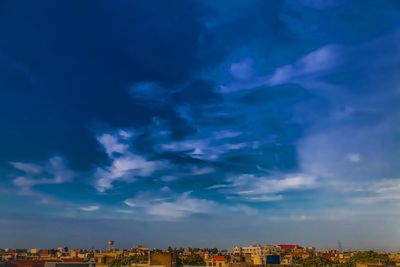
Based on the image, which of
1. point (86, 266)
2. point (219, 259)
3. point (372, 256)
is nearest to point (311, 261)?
point (372, 256)

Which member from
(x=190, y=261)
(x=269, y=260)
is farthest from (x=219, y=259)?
(x=269, y=260)

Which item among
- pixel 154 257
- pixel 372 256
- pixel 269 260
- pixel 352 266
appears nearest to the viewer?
pixel 154 257

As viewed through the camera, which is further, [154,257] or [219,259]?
[219,259]

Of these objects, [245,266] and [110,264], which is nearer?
[245,266]

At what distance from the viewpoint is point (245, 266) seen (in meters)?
94.8

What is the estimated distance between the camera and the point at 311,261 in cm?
15612

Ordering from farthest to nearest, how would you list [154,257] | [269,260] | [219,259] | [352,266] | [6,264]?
1. [219,259]
2. [352,266]
3. [6,264]
4. [269,260]
5. [154,257]

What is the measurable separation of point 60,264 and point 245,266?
43.4 meters

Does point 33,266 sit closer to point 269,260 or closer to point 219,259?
point 269,260

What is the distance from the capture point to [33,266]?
13838 cm

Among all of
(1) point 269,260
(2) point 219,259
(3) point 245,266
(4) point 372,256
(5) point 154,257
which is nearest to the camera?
(3) point 245,266

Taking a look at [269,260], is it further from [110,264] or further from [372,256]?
[372,256]

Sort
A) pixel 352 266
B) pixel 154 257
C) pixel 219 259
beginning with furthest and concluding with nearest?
pixel 219 259 < pixel 352 266 < pixel 154 257

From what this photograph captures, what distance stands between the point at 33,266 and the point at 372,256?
413 ft
